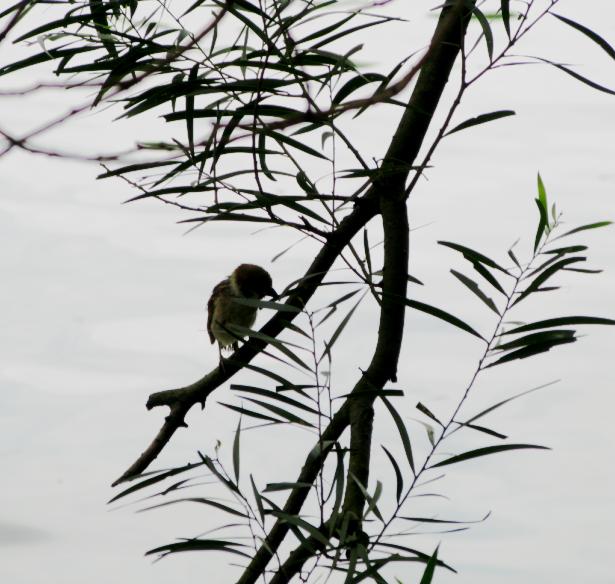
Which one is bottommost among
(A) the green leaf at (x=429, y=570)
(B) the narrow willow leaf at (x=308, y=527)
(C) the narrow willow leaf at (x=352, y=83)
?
(A) the green leaf at (x=429, y=570)

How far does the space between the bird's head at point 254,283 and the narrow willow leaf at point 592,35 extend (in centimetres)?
256

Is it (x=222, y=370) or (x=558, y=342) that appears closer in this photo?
(x=558, y=342)

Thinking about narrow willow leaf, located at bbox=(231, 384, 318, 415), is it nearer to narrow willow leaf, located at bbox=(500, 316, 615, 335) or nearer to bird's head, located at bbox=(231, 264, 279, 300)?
narrow willow leaf, located at bbox=(500, 316, 615, 335)

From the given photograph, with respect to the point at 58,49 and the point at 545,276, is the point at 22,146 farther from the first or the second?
the point at 58,49

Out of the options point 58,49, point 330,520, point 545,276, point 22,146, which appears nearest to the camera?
point 22,146

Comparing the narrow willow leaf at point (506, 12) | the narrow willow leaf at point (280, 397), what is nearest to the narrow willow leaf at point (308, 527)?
the narrow willow leaf at point (280, 397)

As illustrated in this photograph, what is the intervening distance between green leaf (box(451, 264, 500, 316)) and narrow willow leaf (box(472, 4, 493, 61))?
594 mm

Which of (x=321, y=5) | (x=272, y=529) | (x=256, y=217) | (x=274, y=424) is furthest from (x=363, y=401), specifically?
(x=321, y=5)

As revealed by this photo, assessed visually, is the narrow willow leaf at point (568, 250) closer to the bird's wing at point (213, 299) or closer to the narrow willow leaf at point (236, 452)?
the narrow willow leaf at point (236, 452)

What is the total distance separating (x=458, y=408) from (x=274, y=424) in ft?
1.72

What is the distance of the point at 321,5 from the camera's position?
252cm

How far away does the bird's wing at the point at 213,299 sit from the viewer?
4902mm

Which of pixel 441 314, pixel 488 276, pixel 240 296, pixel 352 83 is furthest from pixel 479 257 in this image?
pixel 240 296

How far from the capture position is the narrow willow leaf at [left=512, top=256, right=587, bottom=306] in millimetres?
2453
